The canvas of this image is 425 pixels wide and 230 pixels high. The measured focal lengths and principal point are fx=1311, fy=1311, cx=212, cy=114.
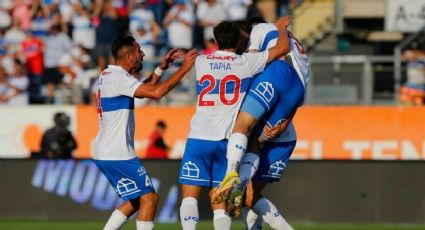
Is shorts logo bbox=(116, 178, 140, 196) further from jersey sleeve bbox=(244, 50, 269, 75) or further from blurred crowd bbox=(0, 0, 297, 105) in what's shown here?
blurred crowd bbox=(0, 0, 297, 105)

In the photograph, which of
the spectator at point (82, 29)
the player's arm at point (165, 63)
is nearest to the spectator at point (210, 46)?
the spectator at point (82, 29)

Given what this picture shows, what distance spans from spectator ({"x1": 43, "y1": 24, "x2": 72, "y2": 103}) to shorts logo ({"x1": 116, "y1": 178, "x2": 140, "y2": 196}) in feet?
35.1

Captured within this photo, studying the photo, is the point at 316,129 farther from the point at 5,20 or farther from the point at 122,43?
the point at 122,43

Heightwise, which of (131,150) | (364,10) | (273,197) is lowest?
(273,197)

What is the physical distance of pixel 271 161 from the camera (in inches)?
511

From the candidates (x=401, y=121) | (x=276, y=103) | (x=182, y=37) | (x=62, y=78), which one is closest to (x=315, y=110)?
(x=401, y=121)

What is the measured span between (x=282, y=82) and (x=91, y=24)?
12549 mm

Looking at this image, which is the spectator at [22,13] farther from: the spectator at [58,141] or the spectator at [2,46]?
the spectator at [58,141]

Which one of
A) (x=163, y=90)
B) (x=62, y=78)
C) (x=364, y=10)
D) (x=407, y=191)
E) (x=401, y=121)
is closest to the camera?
(x=163, y=90)

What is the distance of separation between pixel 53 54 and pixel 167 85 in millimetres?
12150

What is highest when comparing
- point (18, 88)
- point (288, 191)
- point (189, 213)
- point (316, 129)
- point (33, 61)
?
point (33, 61)

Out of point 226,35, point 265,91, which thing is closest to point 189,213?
point 265,91

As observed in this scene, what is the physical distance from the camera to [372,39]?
24.9 m

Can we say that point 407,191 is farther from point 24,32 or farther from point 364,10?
point 24,32
